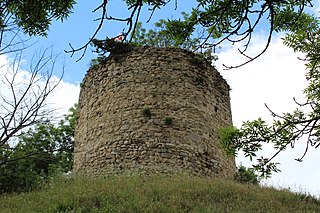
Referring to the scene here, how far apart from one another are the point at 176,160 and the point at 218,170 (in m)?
1.28

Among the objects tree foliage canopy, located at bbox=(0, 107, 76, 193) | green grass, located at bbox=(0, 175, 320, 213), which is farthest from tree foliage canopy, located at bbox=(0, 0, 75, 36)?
tree foliage canopy, located at bbox=(0, 107, 76, 193)

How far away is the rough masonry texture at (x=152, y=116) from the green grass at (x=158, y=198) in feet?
3.46

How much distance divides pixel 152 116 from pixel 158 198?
3.46 metres

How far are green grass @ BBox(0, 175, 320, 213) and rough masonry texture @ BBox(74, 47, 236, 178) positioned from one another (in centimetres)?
105

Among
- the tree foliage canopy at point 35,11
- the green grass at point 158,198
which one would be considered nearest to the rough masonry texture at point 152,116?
the green grass at point 158,198

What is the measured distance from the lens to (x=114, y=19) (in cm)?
303

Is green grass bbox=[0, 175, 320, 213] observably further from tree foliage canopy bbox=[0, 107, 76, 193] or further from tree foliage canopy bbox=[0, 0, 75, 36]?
tree foliage canopy bbox=[0, 0, 75, 36]

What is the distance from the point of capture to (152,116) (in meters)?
10.6

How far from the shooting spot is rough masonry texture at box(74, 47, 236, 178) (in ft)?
33.5

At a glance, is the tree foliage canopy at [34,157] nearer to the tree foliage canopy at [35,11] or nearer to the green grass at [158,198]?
the green grass at [158,198]

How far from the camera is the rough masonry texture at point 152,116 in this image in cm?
1021

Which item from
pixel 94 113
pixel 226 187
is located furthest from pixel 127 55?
pixel 226 187

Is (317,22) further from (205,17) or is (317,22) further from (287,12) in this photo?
(205,17)

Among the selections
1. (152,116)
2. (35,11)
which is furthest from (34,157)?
(35,11)
